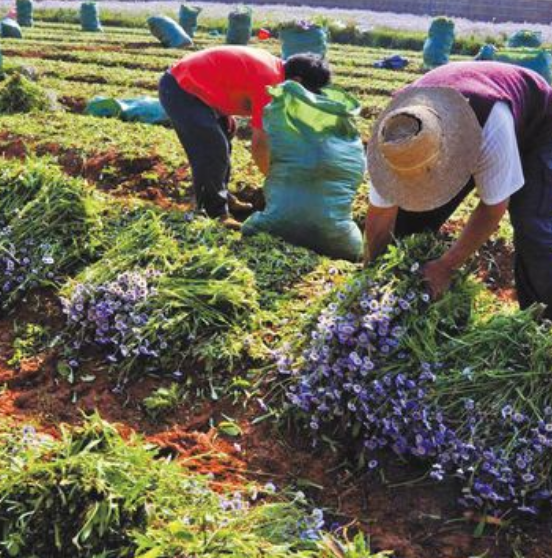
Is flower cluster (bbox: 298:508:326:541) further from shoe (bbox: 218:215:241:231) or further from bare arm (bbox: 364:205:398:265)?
shoe (bbox: 218:215:241:231)

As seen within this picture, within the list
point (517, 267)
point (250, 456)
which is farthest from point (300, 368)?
point (517, 267)

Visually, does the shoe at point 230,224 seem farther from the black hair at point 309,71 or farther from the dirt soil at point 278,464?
the dirt soil at point 278,464

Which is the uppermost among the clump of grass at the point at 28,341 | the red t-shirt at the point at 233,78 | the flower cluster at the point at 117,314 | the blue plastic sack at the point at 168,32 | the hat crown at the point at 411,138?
the hat crown at the point at 411,138

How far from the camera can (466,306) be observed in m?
2.81

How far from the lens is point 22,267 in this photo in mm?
3596

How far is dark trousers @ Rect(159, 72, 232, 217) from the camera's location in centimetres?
431

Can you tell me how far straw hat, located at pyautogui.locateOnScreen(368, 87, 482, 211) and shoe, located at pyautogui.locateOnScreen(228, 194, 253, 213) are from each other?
2350 mm

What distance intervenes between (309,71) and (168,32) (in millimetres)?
13338

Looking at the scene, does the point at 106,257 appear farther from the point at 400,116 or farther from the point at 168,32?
the point at 168,32

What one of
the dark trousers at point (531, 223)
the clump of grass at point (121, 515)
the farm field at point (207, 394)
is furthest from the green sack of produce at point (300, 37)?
the clump of grass at point (121, 515)

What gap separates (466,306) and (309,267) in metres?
0.95

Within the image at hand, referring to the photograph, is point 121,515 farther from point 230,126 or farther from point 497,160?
point 230,126

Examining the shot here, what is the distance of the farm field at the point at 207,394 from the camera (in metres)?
1.96

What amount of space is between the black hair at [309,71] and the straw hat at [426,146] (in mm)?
1367
